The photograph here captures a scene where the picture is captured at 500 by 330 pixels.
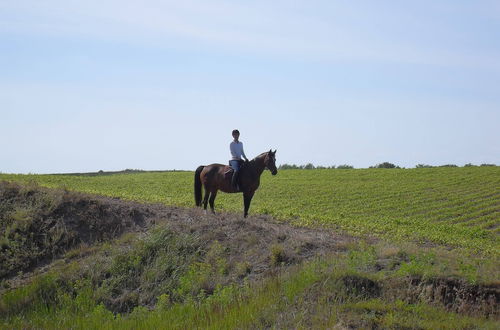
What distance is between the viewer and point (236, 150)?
759 inches

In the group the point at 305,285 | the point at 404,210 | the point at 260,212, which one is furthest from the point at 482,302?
the point at 404,210

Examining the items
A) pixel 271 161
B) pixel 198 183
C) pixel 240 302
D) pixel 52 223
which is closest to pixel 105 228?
pixel 52 223

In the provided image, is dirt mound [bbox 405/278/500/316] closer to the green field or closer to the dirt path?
the dirt path

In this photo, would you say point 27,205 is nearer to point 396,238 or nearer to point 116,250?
point 116,250

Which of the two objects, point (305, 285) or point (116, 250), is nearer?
point (305, 285)

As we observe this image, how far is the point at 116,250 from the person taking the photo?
687 inches

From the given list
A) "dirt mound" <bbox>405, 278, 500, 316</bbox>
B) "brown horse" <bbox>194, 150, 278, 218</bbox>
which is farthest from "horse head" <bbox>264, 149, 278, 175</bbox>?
"dirt mound" <bbox>405, 278, 500, 316</bbox>

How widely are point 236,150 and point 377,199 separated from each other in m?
16.4

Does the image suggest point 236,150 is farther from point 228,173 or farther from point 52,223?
point 52,223

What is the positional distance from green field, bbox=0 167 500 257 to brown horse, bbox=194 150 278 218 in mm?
3796

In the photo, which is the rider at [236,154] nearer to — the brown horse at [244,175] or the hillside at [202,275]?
the brown horse at [244,175]

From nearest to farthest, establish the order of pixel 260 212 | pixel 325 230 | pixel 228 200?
pixel 325 230 → pixel 260 212 → pixel 228 200

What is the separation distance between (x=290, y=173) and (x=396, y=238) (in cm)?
3147

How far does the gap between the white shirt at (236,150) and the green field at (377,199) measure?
4559mm
